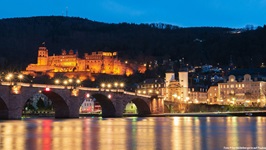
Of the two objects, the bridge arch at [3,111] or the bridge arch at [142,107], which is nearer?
the bridge arch at [3,111]

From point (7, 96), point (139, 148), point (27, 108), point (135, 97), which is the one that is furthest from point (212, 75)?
point (139, 148)

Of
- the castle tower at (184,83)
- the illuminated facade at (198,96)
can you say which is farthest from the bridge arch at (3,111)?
the illuminated facade at (198,96)

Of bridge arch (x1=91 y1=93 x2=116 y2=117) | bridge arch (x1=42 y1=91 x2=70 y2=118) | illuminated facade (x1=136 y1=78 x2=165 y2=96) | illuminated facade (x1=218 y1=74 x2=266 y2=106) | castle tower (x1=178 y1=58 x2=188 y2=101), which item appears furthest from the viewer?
illuminated facade (x1=136 y1=78 x2=165 y2=96)

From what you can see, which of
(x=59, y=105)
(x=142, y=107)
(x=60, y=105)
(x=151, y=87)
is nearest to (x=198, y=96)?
(x=151, y=87)

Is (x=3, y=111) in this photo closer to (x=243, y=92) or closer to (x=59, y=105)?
(x=59, y=105)

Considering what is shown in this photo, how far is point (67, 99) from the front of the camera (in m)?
72.6

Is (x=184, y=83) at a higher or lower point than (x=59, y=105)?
higher

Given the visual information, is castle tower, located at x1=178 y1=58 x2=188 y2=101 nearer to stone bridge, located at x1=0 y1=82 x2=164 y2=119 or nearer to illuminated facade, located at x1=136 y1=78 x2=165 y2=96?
illuminated facade, located at x1=136 y1=78 x2=165 y2=96

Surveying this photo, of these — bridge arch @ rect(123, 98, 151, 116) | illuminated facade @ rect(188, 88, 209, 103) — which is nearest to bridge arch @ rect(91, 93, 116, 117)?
bridge arch @ rect(123, 98, 151, 116)

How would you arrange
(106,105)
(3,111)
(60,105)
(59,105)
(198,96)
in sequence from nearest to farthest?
(3,111) → (60,105) → (59,105) → (106,105) → (198,96)

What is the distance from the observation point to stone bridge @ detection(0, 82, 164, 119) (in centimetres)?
6112

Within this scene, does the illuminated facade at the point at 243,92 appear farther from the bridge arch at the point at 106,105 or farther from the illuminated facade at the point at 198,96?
the bridge arch at the point at 106,105

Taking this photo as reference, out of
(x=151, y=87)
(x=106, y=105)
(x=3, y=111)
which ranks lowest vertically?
(x=3, y=111)

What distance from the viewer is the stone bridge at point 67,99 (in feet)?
201
